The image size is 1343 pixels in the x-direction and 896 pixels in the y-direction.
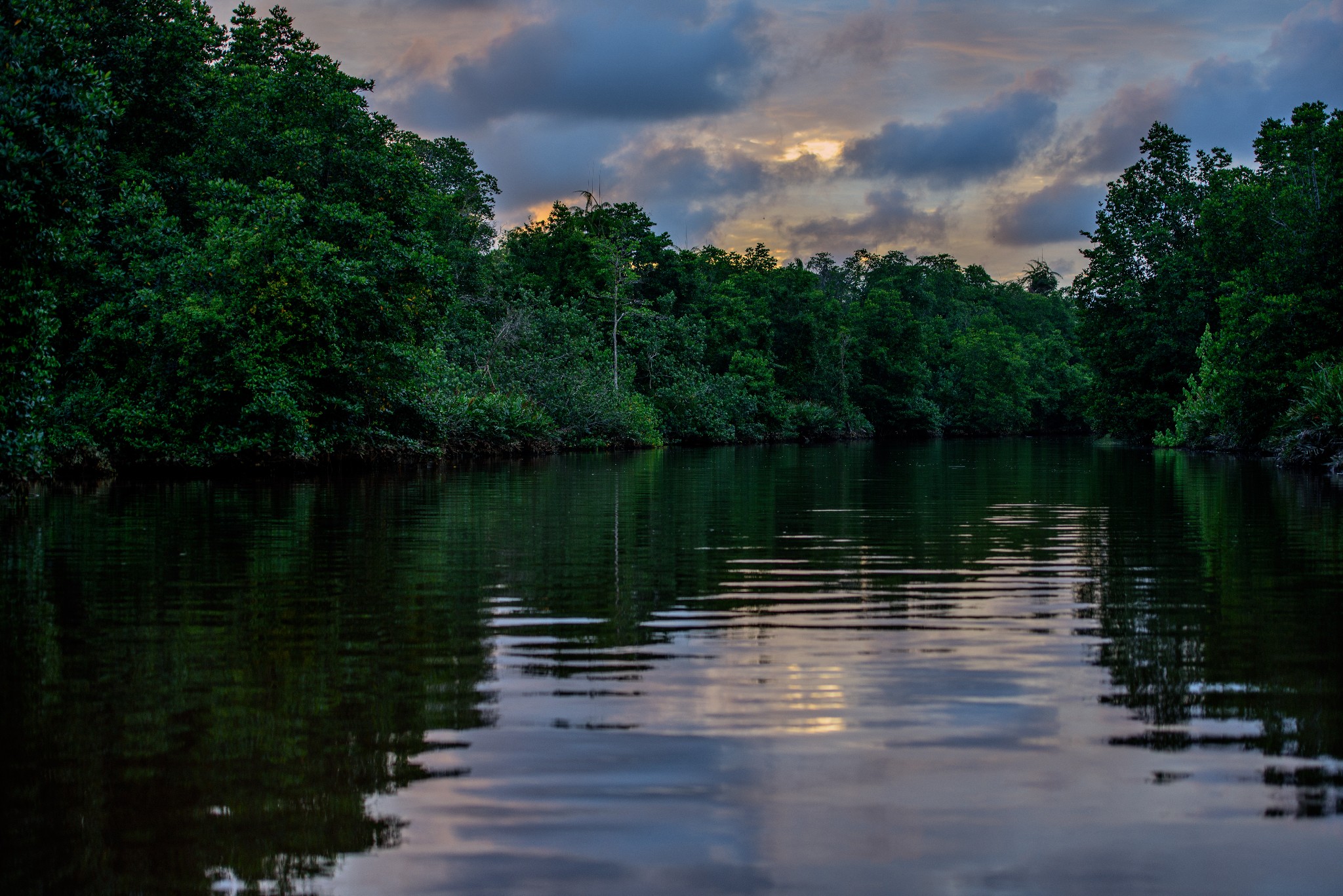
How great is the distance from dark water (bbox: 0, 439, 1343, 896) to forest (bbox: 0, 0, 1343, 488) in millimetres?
6904

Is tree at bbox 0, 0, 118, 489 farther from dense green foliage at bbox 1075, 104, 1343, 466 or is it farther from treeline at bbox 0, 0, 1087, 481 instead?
dense green foliage at bbox 1075, 104, 1343, 466

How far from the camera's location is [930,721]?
485 centimetres

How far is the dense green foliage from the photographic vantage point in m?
32.7

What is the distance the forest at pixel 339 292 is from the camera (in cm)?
1559

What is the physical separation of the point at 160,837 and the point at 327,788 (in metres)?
0.59

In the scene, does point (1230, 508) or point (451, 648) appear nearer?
point (451, 648)

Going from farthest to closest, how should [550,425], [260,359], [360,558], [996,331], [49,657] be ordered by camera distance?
[996,331], [550,425], [260,359], [360,558], [49,657]

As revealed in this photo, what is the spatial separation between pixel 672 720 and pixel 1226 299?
36693 mm

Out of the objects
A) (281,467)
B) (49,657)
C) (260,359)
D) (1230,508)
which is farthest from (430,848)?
(281,467)

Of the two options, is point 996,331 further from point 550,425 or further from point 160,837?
point 160,837

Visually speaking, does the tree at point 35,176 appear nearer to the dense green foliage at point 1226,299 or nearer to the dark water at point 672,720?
the dark water at point 672,720

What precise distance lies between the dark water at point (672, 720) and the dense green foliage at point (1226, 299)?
73.5 ft

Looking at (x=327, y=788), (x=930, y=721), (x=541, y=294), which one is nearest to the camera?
(x=327, y=788)

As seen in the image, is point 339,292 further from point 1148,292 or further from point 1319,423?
point 1148,292
